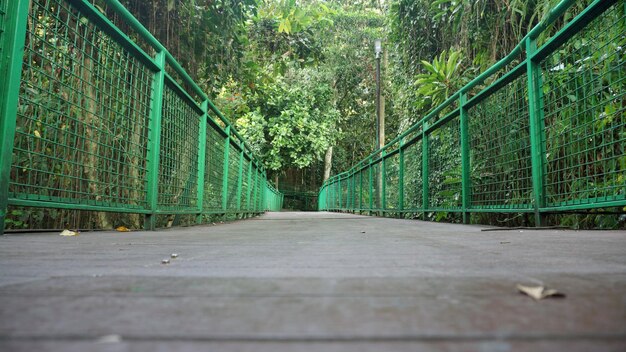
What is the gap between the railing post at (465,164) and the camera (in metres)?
4.39

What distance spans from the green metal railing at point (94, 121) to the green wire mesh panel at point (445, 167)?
2.80 m

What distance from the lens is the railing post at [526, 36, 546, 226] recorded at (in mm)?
3191

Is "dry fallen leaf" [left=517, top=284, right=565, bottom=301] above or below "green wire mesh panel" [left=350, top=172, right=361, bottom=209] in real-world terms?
below

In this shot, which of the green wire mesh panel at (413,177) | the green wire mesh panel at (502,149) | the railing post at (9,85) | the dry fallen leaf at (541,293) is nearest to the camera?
the dry fallen leaf at (541,293)

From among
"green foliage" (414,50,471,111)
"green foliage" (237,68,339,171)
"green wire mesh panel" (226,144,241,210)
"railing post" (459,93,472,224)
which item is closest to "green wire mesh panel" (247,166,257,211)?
"green wire mesh panel" (226,144,241,210)

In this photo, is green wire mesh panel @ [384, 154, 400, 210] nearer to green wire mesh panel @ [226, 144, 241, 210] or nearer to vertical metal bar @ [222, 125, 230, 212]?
green wire mesh panel @ [226, 144, 241, 210]

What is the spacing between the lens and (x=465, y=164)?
14.7 feet

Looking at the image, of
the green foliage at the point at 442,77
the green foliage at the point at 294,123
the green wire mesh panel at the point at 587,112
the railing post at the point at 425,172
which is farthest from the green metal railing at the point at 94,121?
the green foliage at the point at 294,123

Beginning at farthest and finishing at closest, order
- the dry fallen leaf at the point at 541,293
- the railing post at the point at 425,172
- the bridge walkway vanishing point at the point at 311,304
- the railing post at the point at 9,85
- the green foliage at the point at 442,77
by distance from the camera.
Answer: the railing post at the point at 425,172 < the green foliage at the point at 442,77 < the railing post at the point at 9,85 < the dry fallen leaf at the point at 541,293 < the bridge walkway vanishing point at the point at 311,304

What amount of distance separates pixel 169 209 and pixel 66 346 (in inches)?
135

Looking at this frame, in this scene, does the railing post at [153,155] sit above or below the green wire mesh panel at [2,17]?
below

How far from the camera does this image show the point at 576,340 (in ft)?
1.91

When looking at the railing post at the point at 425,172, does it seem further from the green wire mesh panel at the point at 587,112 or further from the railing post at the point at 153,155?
the railing post at the point at 153,155

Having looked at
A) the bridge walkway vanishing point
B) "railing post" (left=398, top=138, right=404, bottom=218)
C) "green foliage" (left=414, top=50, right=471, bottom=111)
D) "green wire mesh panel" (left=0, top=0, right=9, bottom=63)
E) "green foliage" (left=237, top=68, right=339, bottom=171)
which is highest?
"green foliage" (left=237, top=68, right=339, bottom=171)
